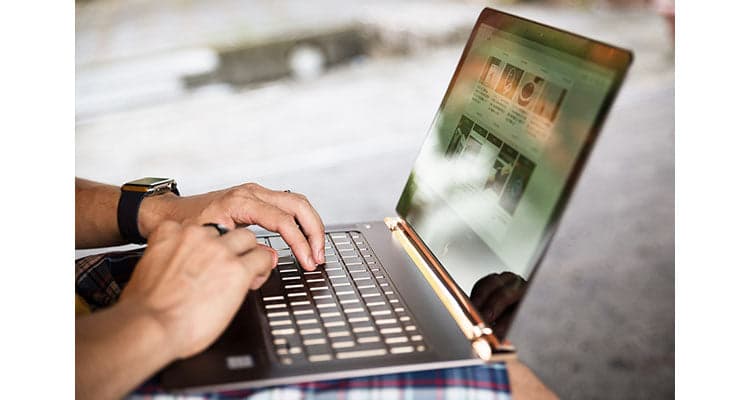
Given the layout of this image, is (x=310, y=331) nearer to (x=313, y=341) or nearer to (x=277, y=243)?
(x=313, y=341)

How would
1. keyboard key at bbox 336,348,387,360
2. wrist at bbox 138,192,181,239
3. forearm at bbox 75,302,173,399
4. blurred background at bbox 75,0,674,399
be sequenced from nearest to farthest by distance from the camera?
forearm at bbox 75,302,173,399 → keyboard key at bbox 336,348,387,360 → wrist at bbox 138,192,181,239 → blurred background at bbox 75,0,674,399

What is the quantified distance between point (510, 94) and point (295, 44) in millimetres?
4546

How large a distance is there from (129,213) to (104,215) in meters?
0.05

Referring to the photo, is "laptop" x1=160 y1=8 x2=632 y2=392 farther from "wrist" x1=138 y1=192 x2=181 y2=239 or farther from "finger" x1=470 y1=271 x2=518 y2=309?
"wrist" x1=138 y1=192 x2=181 y2=239

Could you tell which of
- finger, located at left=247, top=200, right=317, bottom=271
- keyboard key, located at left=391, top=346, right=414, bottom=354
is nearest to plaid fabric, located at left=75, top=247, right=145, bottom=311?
finger, located at left=247, top=200, right=317, bottom=271

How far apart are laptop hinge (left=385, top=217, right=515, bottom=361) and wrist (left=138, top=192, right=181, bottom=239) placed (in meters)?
0.35

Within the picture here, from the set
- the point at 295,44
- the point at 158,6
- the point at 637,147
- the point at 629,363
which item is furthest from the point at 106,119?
the point at 629,363

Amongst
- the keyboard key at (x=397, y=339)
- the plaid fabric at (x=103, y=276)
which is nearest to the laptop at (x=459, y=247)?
the keyboard key at (x=397, y=339)

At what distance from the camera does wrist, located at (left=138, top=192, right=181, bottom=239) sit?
112 cm

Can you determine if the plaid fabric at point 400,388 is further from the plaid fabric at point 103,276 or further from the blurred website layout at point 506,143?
the plaid fabric at point 103,276

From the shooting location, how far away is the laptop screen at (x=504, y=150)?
0.83 m

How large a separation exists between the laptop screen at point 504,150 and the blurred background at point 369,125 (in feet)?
2.96

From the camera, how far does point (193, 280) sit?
0.78 m
